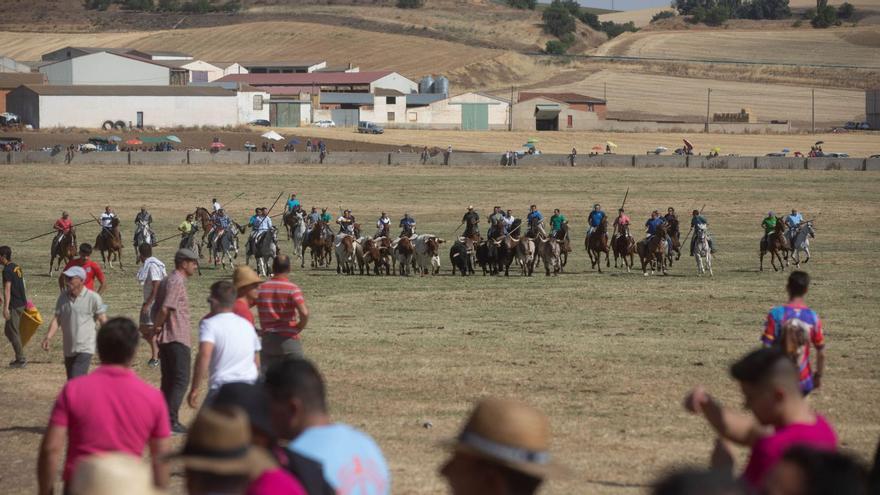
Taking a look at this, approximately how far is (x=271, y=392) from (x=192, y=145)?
83.7 m

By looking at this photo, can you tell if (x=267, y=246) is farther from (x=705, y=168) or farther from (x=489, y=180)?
(x=705, y=168)

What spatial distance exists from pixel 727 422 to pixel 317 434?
2.16 m

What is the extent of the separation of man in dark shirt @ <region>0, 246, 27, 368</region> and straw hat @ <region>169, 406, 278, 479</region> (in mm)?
14636

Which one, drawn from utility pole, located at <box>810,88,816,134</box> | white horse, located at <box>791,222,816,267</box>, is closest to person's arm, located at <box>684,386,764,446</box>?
white horse, located at <box>791,222,816,267</box>

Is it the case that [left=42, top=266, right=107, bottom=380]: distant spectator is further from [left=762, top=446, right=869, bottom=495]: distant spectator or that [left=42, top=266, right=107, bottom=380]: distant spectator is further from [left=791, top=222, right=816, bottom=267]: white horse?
[left=791, top=222, right=816, bottom=267]: white horse

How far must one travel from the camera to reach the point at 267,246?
1439 inches

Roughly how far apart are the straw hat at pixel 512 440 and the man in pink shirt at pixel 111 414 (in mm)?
3211

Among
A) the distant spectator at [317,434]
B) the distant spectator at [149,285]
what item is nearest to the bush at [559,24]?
the distant spectator at [149,285]

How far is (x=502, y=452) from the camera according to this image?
5051mm

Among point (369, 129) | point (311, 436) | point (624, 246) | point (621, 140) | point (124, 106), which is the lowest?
point (624, 246)

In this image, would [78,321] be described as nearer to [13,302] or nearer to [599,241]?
[13,302]

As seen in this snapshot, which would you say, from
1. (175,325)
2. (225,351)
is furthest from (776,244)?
(225,351)

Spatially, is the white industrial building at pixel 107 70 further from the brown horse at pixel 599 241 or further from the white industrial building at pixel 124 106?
the brown horse at pixel 599 241

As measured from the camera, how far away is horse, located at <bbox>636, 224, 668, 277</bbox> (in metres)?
36.6
